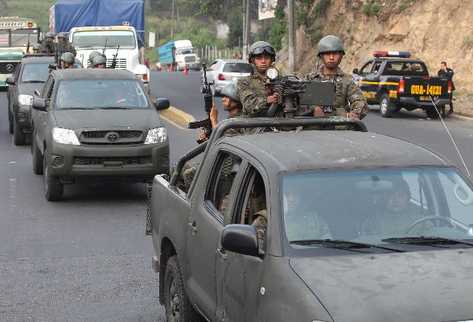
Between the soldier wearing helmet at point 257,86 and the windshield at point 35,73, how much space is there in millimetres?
12931

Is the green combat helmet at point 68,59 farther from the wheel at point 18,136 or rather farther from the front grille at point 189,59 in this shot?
the front grille at point 189,59

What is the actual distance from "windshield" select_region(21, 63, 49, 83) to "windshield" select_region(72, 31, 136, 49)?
24.1ft

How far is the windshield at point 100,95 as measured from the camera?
13.7m

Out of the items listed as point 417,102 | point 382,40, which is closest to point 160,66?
point 382,40

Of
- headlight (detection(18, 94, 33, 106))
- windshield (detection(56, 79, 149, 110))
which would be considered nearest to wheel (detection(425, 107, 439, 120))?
headlight (detection(18, 94, 33, 106))

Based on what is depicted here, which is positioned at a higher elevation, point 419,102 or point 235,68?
point 235,68

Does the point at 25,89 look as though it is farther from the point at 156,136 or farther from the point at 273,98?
the point at 273,98

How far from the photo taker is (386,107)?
96.4 feet

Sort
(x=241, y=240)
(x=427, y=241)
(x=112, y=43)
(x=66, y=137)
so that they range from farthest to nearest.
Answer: (x=112, y=43)
(x=66, y=137)
(x=427, y=241)
(x=241, y=240)

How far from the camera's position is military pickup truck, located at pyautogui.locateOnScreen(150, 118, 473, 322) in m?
4.32

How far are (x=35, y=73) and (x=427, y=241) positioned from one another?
17605mm

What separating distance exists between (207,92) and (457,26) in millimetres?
30580

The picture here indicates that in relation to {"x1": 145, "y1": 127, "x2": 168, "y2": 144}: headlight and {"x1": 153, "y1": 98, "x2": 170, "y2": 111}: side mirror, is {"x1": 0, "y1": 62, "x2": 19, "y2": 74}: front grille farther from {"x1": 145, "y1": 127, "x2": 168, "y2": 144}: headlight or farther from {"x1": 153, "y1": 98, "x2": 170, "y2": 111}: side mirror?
{"x1": 145, "y1": 127, "x2": 168, "y2": 144}: headlight

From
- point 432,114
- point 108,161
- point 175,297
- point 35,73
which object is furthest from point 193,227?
point 432,114
